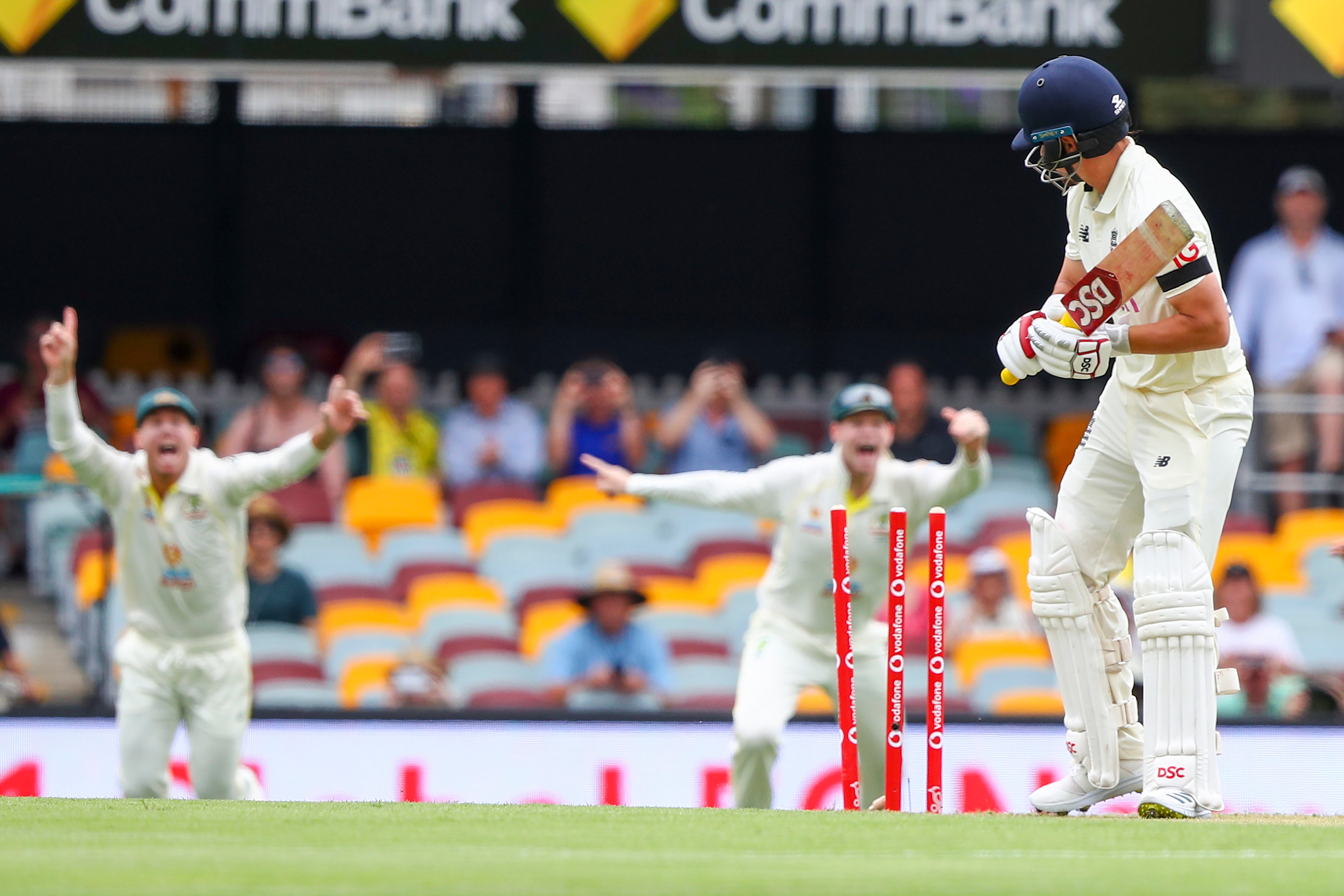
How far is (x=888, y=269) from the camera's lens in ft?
44.6

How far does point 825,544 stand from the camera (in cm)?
817

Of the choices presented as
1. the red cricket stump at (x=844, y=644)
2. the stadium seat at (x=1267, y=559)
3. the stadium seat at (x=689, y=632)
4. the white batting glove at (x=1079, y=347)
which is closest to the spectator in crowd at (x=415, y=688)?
the stadium seat at (x=689, y=632)

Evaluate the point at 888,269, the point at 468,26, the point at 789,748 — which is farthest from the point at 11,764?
the point at 888,269

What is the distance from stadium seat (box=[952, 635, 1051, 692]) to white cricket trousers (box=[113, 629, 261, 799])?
3301 millimetres

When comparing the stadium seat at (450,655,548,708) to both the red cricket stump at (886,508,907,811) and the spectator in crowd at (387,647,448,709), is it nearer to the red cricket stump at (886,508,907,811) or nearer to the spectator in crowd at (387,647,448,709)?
the spectator in crowd at (387,647,448,709)

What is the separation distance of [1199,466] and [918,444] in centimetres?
606

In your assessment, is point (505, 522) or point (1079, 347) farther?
point (505, 522)

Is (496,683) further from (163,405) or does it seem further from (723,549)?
(163,405)

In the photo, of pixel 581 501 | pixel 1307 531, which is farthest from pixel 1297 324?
pixel 581 501

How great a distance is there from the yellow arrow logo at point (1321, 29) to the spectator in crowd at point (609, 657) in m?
4.14

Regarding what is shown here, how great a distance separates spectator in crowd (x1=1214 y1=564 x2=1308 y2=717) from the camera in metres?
9.45

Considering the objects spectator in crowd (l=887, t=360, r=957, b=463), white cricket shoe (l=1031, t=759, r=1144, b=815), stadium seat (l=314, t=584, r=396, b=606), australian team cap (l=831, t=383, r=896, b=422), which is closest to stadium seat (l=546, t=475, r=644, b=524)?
stadium seat (l=314, t=584, r=396, b=606)

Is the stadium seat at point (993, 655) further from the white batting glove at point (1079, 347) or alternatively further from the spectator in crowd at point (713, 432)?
the white batting glove at point (1079, 347)

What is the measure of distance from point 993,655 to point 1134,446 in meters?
4.36
